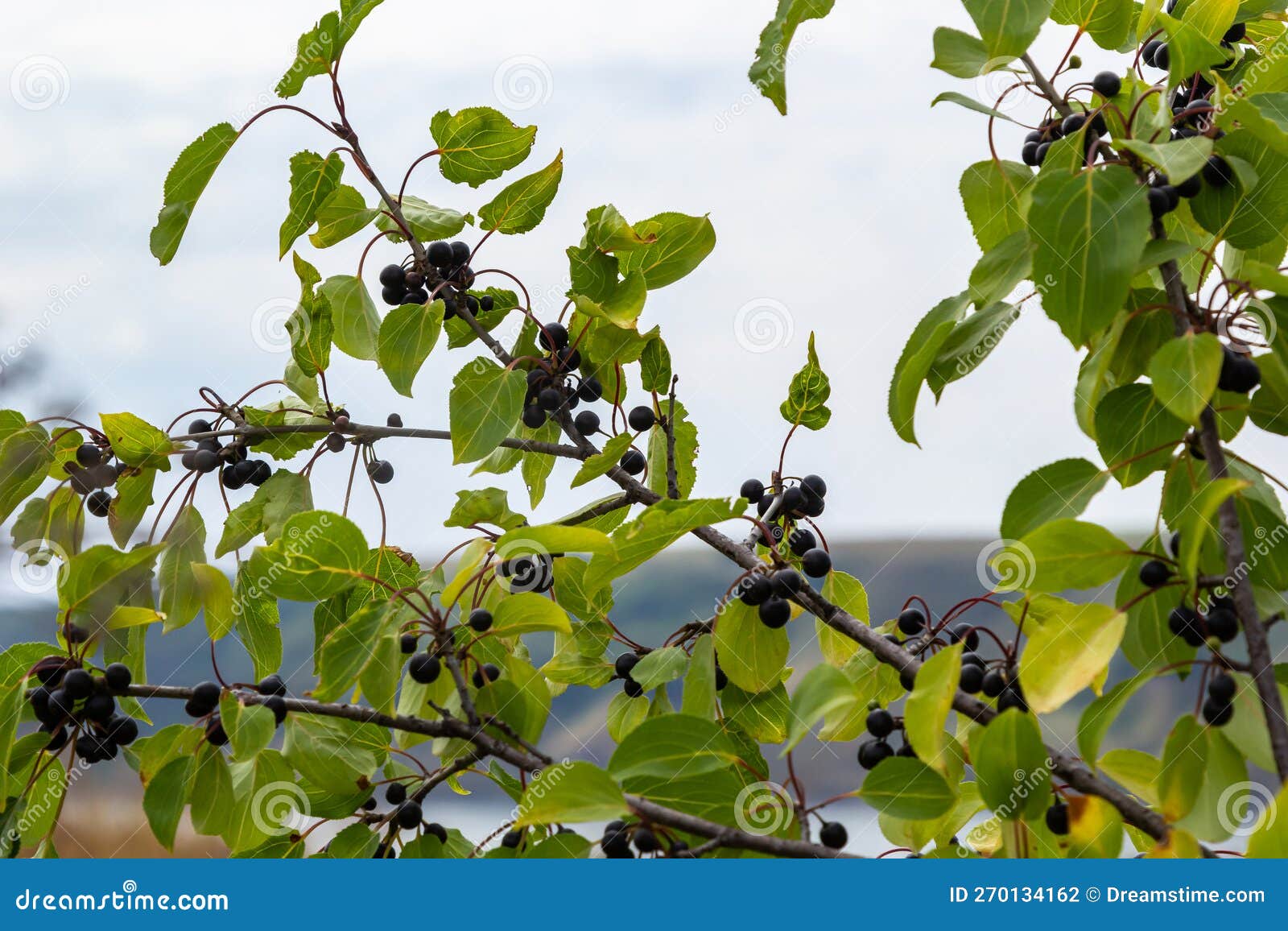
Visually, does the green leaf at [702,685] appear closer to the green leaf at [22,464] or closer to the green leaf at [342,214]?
the green leaf at [342,214]

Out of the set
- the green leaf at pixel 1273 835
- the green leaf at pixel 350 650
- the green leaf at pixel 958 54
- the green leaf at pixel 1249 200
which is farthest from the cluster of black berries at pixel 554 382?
the green leaf at pixel 1273 835

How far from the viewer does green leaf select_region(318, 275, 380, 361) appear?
0.91 meters

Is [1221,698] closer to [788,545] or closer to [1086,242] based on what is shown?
[1086,242]

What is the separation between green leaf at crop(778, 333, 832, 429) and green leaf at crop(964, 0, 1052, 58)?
0.38m

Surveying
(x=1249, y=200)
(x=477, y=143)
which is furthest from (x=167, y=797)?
(x=1249, y=200)

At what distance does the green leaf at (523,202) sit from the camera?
0.93 m

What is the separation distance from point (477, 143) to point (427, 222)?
0.10 meters

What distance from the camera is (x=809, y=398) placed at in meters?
0.96

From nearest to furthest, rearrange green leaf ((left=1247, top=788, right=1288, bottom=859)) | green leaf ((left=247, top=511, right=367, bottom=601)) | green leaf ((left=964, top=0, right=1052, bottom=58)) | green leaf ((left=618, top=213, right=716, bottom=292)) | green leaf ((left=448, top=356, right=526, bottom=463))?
green leaf ((left=1247, top=788, right=1288, bottom=859)), green leaf ((left=964, top=0, right=1052, bottom=58)), green leaf ((left=247, top=511, right=367, bottom=601)), green leaf ((left=448, top=356, right=526, bottom=463)), green leaf ((left=618, top=213, right=716, bottom=292))

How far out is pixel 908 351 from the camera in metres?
0.68

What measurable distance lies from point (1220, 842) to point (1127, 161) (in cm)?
39

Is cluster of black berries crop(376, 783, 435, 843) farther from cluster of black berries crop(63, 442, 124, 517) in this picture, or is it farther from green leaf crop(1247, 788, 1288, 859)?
green leaf crop(1247, 788, 1288, 859)

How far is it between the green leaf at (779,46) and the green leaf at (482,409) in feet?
0.98

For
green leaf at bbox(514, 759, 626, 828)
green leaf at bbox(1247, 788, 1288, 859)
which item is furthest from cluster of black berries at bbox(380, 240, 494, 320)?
green leaf at bbox(1247, 788, 1288, 859)
